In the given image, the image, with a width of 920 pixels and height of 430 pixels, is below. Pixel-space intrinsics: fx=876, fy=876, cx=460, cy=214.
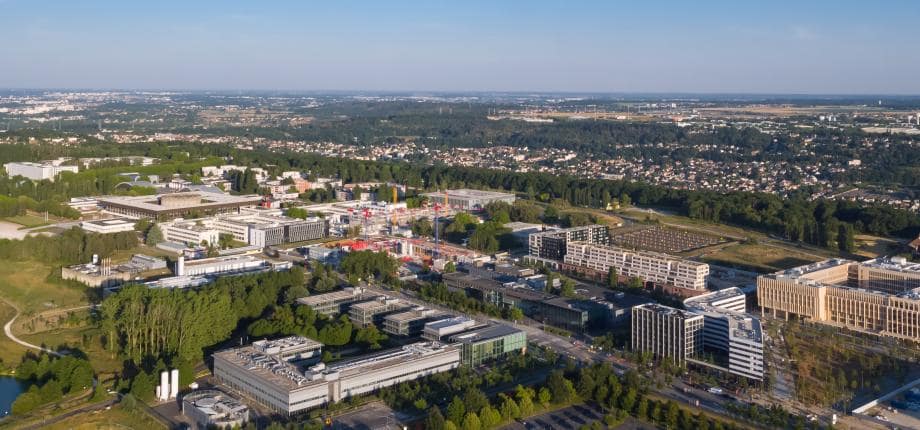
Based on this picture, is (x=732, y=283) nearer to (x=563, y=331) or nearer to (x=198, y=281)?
(x=563, y=331)

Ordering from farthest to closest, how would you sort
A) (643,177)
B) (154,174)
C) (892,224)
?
(643,177)
(154,174)
(892,224)

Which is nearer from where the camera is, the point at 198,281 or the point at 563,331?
the point at 563,331

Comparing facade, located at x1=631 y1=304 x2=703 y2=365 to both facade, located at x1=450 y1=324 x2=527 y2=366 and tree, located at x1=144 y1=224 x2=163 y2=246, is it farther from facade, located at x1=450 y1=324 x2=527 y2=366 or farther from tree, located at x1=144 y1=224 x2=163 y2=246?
tree, located at x1=144 y1=224 x2=163 y2=246

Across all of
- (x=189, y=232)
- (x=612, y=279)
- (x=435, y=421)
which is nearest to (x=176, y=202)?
(x=189, y=232)

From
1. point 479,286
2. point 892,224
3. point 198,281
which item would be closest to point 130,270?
point 198,281

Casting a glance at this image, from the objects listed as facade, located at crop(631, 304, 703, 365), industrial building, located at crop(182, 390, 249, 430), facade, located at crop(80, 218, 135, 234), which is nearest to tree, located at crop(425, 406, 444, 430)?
industrial building, located at crop(182, 390, 249, 430)
